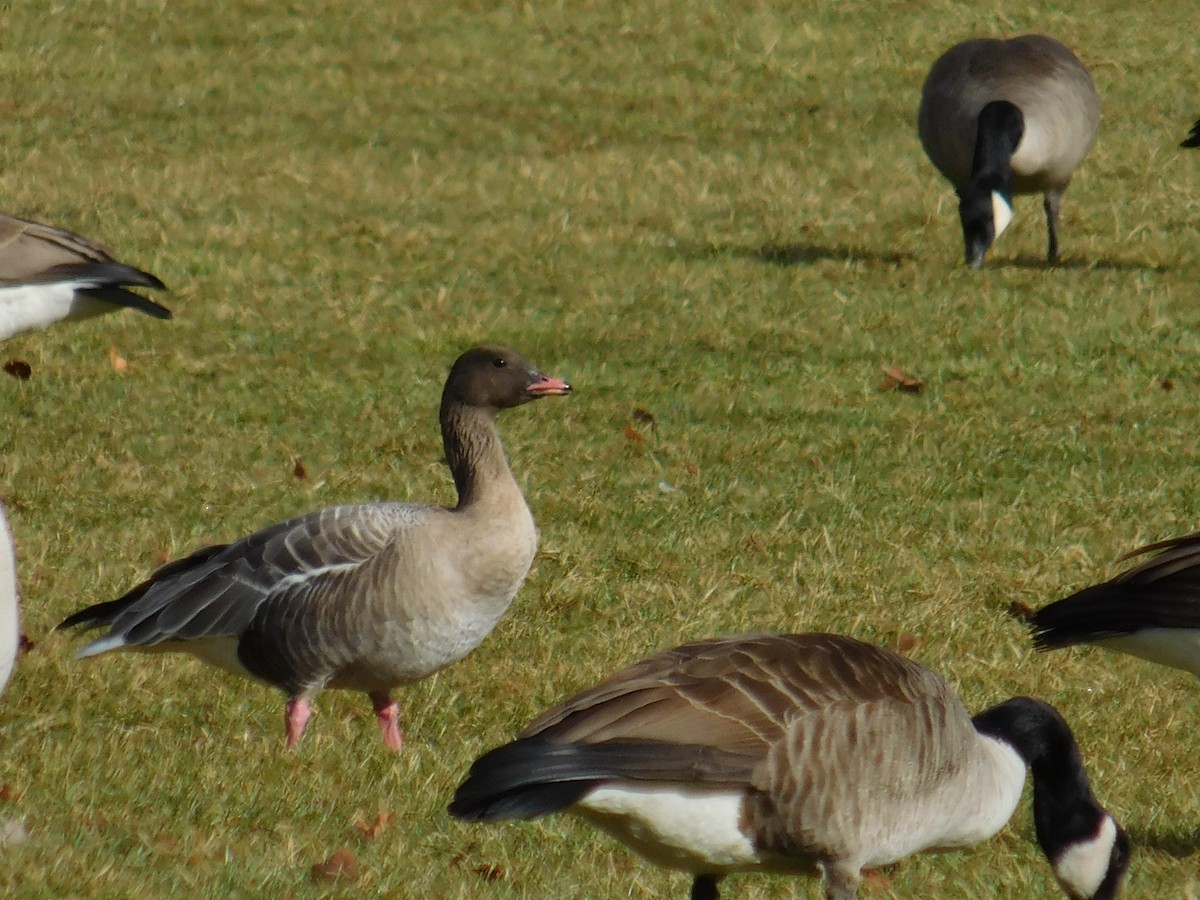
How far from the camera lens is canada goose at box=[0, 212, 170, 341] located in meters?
7.59

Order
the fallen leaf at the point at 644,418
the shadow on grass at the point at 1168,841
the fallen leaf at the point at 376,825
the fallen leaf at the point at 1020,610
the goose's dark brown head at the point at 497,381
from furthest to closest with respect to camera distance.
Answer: the fallen leaf at the point at 644,418
the fallen leaf at the point at 1020,610
the goose's dark brown head at the point at 497,381
the shadow on grass at the point at 1168,841
the fallen leaf at the point at 376,825

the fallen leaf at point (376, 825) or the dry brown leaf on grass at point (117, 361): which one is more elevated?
the fallen leaf at point (376, 825)

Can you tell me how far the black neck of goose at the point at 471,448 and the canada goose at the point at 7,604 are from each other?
186 centimetres

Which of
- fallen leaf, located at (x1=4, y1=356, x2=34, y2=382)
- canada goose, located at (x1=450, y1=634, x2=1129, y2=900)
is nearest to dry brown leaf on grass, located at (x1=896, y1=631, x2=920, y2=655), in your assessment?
canada goose, located at (x1=450, y1=634, x2=1129, y2=900)

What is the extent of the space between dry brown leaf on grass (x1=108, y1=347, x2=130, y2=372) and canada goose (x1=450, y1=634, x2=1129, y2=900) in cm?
594

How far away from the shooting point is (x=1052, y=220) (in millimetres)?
12781

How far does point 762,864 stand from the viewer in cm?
443

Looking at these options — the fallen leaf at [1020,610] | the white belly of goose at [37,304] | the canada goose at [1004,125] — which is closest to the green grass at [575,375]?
the fallen leaf at [1020,610]

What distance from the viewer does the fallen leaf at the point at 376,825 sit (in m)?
4.91

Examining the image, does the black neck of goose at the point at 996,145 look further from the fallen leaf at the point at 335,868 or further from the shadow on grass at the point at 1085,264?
the fallen leaf at the point at 335,868

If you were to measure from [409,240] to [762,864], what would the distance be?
8471 mm

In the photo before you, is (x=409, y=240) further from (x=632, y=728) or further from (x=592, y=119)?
(x=632, y=728)

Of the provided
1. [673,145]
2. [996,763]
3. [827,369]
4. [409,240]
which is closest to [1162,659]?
[996,763]

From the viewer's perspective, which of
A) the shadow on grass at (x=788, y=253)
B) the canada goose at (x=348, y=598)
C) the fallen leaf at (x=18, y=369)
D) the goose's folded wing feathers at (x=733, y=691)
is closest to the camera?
the goose's folded wing feathers at (x=733, y=691)
